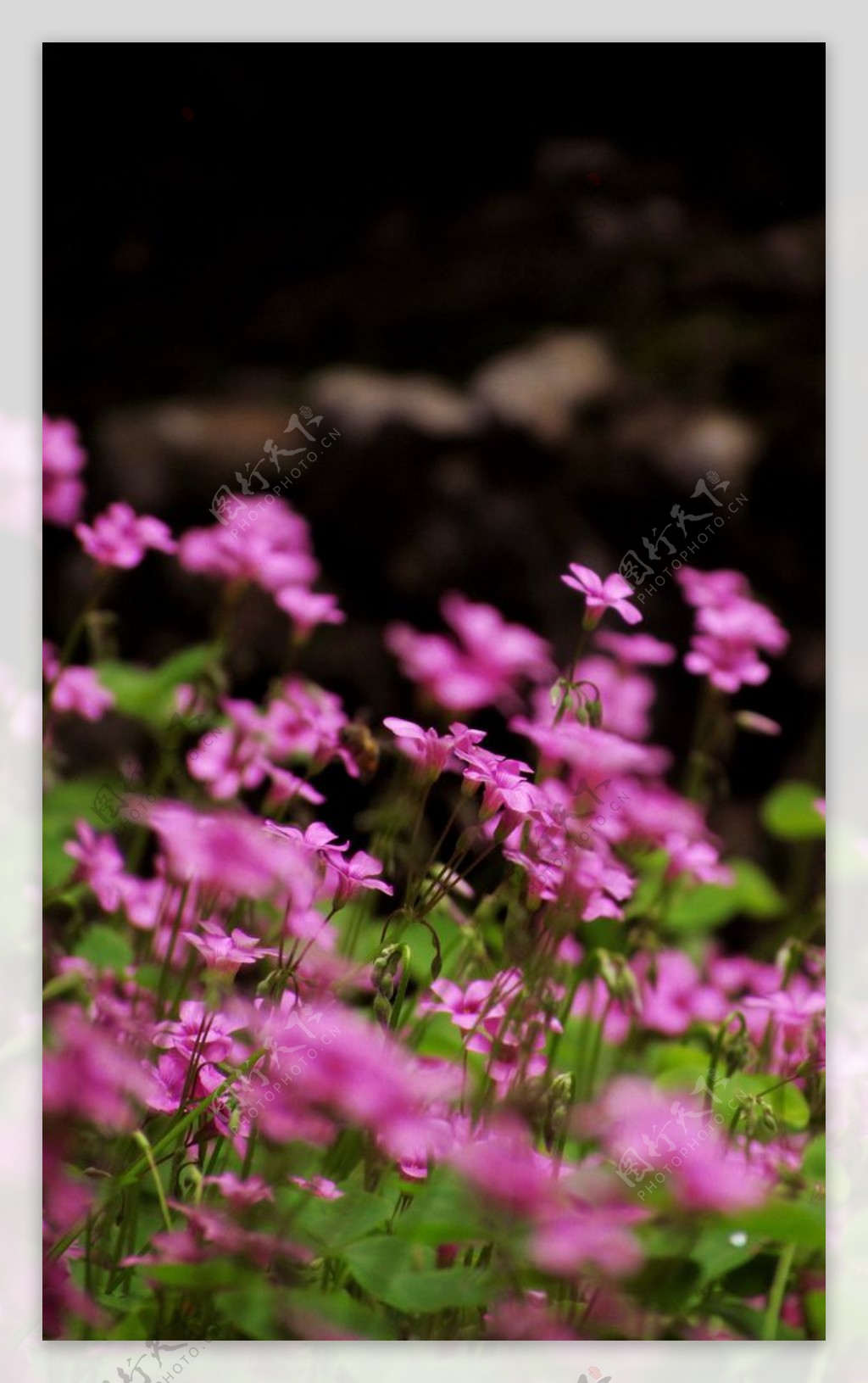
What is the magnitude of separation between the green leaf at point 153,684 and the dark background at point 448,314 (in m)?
0.11

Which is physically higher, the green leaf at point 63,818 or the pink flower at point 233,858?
the green leaf at point 63,818

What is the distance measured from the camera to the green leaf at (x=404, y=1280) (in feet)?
2.46

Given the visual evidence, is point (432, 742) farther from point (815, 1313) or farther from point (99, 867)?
point (815, 1313)

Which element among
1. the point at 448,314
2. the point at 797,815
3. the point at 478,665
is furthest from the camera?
the point at 448,314

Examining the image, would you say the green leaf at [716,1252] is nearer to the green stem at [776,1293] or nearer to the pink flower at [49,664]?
the green stem at [776,1293]

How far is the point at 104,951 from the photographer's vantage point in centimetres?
100

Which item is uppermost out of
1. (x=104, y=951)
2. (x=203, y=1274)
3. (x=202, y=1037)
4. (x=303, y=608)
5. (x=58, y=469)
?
(x=58, y=469)

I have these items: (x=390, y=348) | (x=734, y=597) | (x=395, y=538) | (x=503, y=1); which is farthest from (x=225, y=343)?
(x=734, y=597)

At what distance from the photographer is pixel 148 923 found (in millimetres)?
1048

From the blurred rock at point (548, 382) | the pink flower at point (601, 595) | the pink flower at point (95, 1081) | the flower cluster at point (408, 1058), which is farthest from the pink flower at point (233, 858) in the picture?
the blurred rock at point (548, 382)

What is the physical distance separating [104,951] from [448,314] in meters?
0.75

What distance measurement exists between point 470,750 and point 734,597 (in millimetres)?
360

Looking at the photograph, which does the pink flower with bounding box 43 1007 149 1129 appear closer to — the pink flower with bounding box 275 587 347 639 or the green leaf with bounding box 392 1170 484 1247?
the green leaf with bounding box 392 1170 484 1247

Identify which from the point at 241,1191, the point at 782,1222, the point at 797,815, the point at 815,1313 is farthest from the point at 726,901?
the point at 241,1191
